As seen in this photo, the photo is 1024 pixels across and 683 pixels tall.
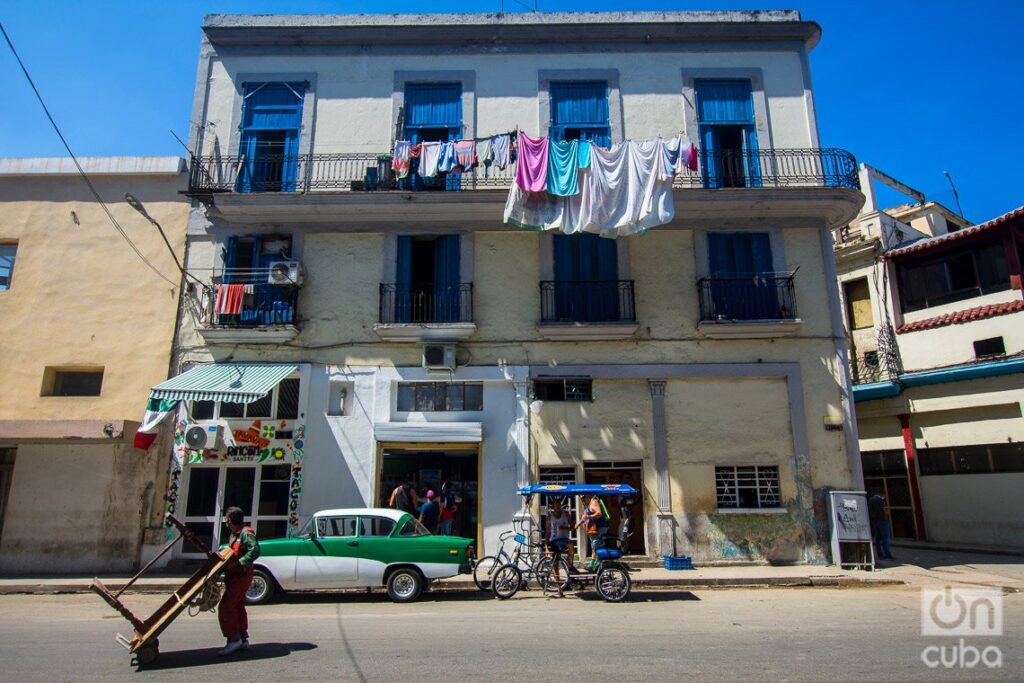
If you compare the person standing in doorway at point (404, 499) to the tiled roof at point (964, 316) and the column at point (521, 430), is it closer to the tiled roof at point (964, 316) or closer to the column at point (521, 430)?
the column at point (521, 430)

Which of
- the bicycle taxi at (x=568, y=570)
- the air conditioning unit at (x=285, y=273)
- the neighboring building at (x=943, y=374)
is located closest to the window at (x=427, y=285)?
the air conditioning unit at (x=285, y=273)

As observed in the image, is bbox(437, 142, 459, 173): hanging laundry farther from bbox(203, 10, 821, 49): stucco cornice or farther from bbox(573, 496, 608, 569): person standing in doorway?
bbox(573, 496, 608, 569): person standing in doorway

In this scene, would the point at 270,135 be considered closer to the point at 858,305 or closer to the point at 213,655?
the point at 213,655

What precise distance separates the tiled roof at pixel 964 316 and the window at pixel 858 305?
176 cm

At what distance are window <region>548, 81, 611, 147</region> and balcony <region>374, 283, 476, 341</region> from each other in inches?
196

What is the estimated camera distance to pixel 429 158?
50.9ft

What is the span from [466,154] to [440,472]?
7.62m

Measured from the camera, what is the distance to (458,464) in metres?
15.1

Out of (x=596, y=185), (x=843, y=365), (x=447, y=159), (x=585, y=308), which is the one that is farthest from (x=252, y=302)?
(x=843, y=365)

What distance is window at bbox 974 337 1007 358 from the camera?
59.4 feet

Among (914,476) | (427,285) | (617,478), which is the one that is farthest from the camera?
(914,476)

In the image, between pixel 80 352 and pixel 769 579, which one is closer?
pixel 769 579

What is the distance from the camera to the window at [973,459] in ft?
57.6

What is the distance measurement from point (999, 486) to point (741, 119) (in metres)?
12.5
